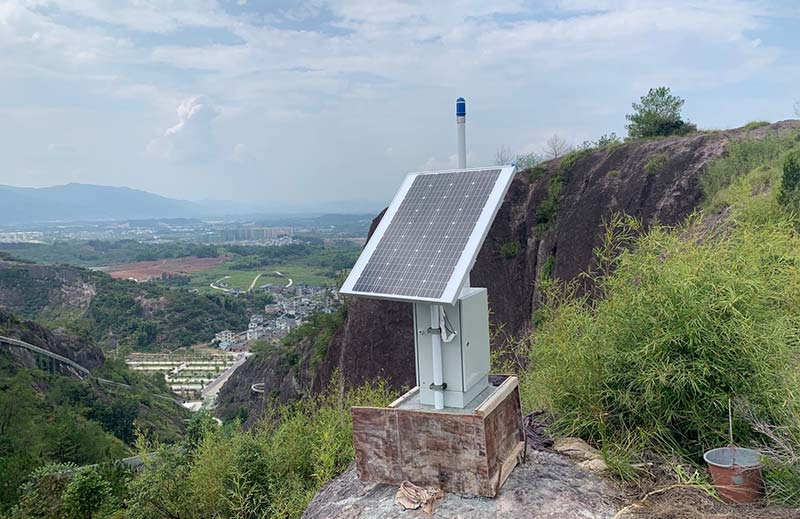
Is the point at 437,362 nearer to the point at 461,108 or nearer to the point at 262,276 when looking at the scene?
the point at 461,108

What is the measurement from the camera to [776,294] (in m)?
4.88

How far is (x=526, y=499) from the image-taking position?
4105 millimetres

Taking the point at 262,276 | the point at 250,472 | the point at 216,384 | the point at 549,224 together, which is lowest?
the point at 216,384

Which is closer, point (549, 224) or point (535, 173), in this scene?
point (549, 224)

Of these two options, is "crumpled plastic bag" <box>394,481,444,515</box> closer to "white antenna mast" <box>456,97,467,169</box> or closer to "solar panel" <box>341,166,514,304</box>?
"solar panel" <box>341,166,514,304</box>

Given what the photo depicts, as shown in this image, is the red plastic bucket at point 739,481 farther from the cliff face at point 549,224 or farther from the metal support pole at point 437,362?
the cliff face at point 549,224

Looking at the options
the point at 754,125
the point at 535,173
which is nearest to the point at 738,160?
the point at 754,125

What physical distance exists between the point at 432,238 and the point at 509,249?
19.2 m

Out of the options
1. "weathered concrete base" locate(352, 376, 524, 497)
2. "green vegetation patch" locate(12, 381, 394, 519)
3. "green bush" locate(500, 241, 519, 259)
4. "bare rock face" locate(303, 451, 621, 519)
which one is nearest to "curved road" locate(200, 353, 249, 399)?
"green bush" locate(500, 241, 519, 259)

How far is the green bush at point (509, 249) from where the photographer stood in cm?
2302

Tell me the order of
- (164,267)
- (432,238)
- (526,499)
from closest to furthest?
(526,499), (432,238), (164,267)

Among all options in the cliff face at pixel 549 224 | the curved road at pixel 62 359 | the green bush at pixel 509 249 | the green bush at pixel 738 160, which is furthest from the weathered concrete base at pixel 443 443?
the curved road at pixel 62 359

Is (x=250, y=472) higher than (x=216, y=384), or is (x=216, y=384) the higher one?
(x=250, y=472)

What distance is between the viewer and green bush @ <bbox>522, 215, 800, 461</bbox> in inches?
165
